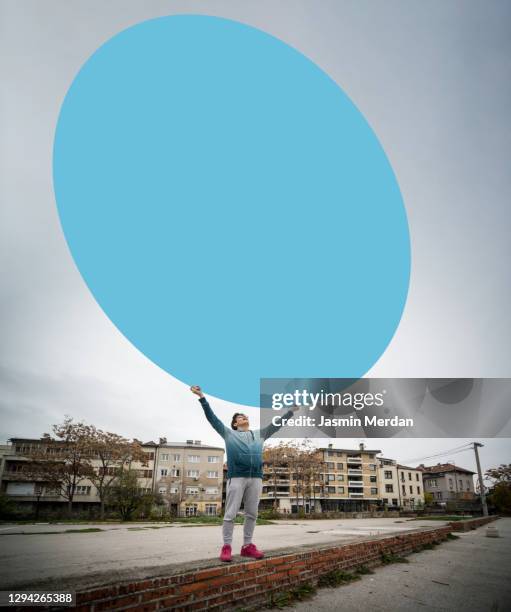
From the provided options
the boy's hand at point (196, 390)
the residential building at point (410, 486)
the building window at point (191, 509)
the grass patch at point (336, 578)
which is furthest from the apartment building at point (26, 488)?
the residential building at point (410, 486)

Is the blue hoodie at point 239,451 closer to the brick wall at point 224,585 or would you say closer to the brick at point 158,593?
the brick wall at point 224,585

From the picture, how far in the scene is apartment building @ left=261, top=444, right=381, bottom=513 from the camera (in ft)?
248

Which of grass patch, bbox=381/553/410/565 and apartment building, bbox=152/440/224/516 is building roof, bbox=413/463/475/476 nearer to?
apartment building, bbox=152/440/224/516

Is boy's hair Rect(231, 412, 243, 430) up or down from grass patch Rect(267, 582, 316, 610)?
up

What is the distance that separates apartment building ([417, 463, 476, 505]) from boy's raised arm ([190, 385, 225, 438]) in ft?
329

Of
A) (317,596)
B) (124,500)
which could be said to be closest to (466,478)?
(124,500)

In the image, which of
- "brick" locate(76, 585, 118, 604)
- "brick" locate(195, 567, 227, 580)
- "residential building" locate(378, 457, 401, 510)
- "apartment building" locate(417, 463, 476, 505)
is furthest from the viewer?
"apartment building" locate(417, 463, 476, 505)

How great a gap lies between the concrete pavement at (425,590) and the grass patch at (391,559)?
0.14 m

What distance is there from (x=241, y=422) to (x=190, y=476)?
63.1 meters

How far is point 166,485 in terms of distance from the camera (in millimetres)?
58812

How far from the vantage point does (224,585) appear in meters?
3.36

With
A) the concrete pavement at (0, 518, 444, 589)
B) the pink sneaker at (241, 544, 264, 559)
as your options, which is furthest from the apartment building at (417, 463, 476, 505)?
the pink sneaker at (241, 544, 264, 559)

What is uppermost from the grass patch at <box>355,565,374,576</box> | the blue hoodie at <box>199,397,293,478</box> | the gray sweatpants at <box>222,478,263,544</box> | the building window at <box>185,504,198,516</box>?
the blue hoodie at <box>199,397,293,478</box>

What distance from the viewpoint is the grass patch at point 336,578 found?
4578 millimetres
